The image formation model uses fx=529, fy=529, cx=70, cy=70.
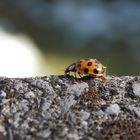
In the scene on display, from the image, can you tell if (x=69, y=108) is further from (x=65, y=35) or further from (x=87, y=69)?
(x=65, y=35)

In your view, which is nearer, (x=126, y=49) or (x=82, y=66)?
(x=82, y=66)

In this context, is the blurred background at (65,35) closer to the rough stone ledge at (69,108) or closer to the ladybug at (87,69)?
the ladybug at (87,69)

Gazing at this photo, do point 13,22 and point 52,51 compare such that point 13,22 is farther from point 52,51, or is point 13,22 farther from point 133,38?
point 133,38

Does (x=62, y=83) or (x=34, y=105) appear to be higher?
(x=62, y=83)

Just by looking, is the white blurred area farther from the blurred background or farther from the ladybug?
the ladybug

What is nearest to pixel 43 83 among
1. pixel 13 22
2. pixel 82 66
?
pixel 82 66

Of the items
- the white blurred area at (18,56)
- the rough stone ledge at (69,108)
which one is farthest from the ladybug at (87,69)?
the white blurred area at (18,56)

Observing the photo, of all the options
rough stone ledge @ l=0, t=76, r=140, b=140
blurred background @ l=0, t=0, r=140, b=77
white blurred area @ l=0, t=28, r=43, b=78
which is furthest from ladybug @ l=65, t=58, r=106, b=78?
white blurred area @ l=0, t=28, r=43, b=78

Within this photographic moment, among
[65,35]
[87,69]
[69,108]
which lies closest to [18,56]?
[65,35]
